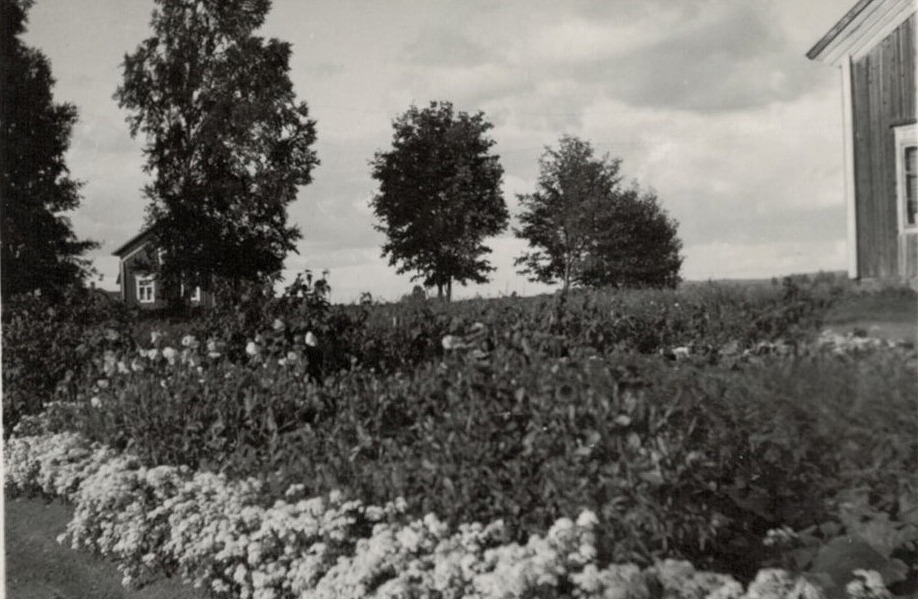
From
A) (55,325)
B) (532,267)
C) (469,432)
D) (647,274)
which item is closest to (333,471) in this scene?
(469,432)

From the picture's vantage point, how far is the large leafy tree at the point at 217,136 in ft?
68.8

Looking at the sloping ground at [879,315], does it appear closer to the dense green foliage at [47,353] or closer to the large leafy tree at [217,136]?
the dense green foliage at [47,353]

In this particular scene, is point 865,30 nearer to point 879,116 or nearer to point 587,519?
point 879,116

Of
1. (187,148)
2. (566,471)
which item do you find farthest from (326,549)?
(187,148)

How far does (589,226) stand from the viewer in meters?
9.38

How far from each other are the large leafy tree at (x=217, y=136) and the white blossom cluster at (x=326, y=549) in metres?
14.4

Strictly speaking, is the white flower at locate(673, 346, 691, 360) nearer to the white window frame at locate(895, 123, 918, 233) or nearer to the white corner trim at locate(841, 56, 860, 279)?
the white corner trim at locate(841, 56, 860, 279)

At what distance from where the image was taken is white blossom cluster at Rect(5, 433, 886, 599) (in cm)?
320

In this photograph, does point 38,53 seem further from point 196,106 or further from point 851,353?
point 851,353

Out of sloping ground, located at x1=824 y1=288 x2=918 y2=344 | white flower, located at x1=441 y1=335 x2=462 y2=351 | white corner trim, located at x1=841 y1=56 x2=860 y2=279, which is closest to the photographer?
sloping ground, located at x1=824 y1=288 x2=918 y2=344

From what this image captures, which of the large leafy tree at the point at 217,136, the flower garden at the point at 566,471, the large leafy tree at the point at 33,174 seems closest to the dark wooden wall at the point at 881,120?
the flower garden at the point at 566,471

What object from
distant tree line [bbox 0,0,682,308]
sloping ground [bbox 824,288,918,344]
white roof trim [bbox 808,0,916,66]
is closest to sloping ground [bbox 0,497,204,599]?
sloping ground [bbox 824,288,918,344]

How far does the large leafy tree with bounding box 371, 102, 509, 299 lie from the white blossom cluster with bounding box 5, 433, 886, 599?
3643mm

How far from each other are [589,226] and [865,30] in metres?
5.47
